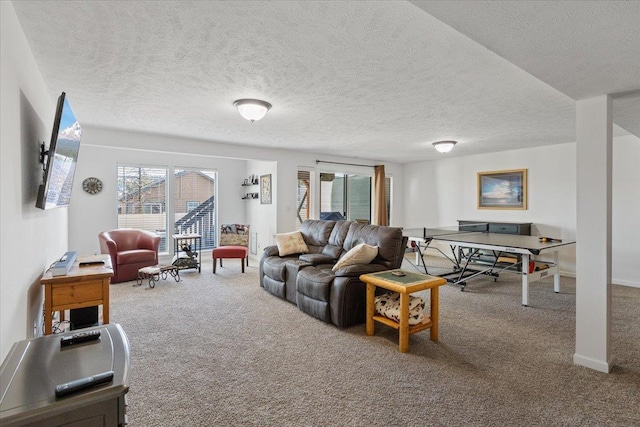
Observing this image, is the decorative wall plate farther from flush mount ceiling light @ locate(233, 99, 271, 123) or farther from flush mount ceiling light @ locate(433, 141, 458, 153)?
flush mount ceiling light @ locate(433, 141, 458, 153)

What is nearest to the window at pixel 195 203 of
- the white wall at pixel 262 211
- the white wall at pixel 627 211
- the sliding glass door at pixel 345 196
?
the white wall at pixel 262 211

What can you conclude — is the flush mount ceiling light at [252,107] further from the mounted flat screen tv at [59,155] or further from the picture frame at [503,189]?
the picture frame at [503,189]

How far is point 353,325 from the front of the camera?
3.39m

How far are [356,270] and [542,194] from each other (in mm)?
4613

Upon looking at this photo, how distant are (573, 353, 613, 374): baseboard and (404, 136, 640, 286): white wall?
361 centimetres

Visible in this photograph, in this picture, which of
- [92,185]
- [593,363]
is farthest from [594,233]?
[92,185]

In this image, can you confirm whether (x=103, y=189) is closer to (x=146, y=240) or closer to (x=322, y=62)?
(x=146, y=240)

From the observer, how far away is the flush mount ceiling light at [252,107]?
330 cm

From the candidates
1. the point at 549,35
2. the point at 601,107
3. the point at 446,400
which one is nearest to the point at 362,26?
the point at 549,35

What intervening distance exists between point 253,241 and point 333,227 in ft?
10.4

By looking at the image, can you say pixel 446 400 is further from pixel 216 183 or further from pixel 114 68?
pixel 216 183

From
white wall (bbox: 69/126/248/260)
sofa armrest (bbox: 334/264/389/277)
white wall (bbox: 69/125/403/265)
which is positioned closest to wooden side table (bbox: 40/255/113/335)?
sofa armrest (bbox: 334/264/389/277)

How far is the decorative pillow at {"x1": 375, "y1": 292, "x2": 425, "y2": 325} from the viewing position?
116 inches

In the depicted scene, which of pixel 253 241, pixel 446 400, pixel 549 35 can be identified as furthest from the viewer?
pixel 253 241
